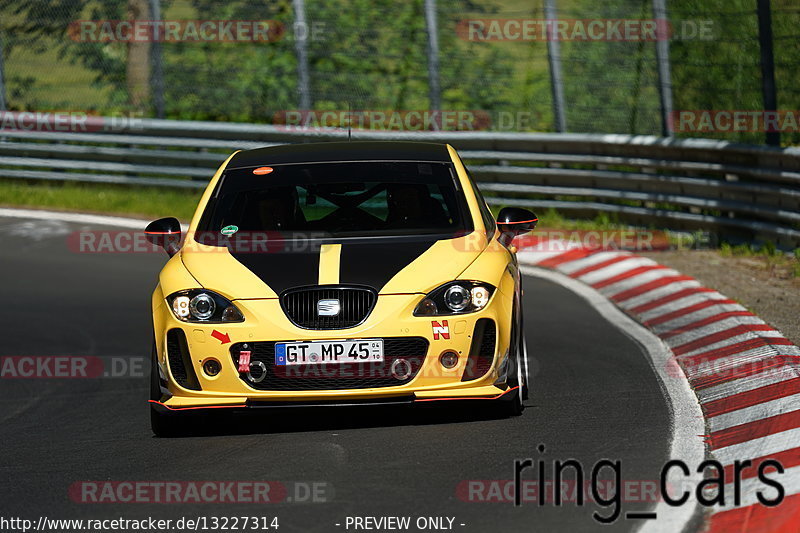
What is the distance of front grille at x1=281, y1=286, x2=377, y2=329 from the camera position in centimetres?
701

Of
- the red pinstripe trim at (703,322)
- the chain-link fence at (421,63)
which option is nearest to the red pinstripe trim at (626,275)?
the chain-link fence at (421,63)

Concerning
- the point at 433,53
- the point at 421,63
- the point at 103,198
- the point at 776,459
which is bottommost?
the point at 776,459

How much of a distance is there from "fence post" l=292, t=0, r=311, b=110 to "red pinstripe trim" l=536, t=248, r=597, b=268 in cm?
515

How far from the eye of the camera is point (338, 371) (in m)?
6.97

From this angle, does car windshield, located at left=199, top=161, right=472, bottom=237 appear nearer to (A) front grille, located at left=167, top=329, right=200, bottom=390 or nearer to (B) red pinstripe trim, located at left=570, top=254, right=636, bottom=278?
(A) front grille, located at left=167, top=329, right=200, bottom=390

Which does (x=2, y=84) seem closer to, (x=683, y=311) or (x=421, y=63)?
(x=421, y=63)

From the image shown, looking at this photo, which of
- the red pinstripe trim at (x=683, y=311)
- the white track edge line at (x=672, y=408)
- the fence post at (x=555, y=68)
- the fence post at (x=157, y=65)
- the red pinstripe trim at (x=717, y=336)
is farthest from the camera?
the fence post at (x=157, y=65)

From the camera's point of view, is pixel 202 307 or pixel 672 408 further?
pixel 672 408

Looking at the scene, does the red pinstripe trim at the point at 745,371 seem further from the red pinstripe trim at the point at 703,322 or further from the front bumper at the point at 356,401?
the front bumper at the point at 356,401

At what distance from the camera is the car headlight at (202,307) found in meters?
7.12

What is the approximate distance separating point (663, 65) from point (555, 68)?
1.61 m

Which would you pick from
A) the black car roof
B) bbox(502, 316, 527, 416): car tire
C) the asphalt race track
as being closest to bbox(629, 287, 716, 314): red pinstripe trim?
the asphalt race track

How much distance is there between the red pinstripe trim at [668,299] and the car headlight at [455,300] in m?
4.24

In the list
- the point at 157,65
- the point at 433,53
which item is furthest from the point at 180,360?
the point at 157,65
